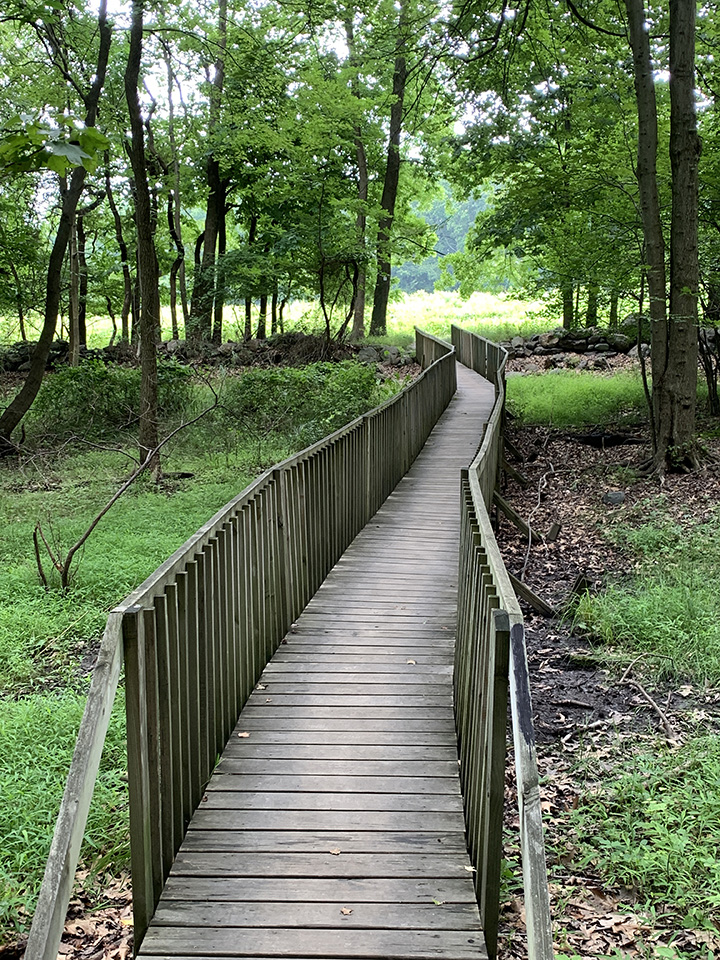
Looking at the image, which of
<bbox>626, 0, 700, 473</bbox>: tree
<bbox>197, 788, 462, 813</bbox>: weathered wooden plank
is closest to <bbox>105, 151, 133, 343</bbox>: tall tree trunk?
<bbox>626, 0, 700, 473</bbox>: tree

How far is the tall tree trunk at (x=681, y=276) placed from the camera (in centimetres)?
1161

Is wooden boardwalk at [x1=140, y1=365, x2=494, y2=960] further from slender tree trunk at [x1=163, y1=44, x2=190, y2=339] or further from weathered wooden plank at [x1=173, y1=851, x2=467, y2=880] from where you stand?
slender tree trunk at [x1=163, y1=44, x2=190, y2=339]

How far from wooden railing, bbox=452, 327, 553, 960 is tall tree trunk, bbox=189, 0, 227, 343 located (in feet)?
62.4

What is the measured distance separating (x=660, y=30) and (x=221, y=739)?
15293mm

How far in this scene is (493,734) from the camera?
3.12m

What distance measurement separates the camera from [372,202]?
85.3 ft

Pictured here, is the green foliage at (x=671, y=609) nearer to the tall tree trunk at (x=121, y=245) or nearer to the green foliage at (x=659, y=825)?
the green foliage at (x=659, y=825)

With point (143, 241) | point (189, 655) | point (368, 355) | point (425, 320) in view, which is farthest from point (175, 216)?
point (189, 655)

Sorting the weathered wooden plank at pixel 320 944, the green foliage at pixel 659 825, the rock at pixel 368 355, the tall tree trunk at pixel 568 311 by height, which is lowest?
the green foliage at pixel 659 825

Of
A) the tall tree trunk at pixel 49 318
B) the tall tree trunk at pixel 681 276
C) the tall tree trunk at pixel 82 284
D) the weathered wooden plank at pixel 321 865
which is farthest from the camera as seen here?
the tall tree trunk at pixel 82 284

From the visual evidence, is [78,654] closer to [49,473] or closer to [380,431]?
[380,431]

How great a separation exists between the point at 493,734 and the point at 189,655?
1473 millimetres

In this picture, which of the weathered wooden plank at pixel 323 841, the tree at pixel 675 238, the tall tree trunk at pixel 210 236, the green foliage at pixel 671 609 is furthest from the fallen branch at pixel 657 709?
the tall tree trunk at pixel 210 236

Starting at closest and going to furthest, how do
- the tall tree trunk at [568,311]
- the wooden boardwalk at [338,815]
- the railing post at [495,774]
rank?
the railing post at [495,774]
the wooden boardwalk at [338,815]
the tall tree trunk at [568,311]
